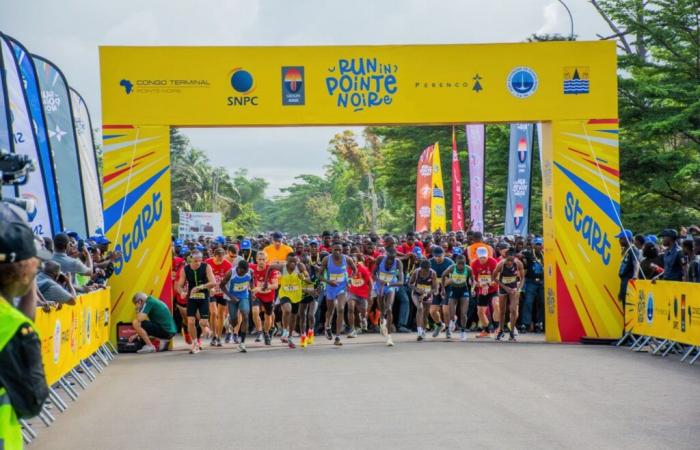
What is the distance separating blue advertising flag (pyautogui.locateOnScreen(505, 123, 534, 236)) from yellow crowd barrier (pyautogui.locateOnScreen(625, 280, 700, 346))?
11.1m

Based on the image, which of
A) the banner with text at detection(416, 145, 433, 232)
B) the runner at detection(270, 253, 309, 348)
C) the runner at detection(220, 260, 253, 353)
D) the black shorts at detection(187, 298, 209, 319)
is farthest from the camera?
the banner with text at detection(416, 145, 433, 232)

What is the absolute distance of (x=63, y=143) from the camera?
81.6 ft

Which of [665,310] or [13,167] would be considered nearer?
[13,167]

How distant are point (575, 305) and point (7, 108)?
11155mm

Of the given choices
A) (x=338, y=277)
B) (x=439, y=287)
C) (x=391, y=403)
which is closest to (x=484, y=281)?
(x=439, y=287)

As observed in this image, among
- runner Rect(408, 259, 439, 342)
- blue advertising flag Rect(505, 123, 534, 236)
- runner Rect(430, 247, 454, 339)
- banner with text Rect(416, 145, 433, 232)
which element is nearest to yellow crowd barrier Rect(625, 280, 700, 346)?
runner Rect(430, 247, 454, 339)

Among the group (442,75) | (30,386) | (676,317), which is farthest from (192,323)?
(30,386)

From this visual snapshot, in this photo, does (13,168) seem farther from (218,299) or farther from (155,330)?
(218,299)

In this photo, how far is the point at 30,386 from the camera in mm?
4109

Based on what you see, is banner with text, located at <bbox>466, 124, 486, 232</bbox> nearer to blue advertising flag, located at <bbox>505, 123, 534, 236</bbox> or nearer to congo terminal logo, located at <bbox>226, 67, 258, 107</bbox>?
blue advertising flag, located at <bbox>505, 123, 534, 236</bbox>

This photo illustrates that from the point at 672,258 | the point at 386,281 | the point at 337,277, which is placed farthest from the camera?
the point at 386,281

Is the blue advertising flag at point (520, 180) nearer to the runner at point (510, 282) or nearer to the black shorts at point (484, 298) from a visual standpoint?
the black shorts at point (484, 298)

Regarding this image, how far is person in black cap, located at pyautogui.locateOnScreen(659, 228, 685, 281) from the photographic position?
1739 centimetres

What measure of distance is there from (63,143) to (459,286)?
10.4 meters
